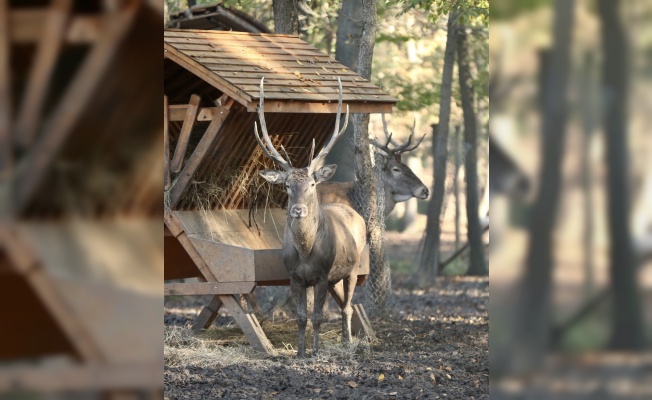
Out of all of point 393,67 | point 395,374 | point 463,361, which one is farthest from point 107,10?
point 393,67

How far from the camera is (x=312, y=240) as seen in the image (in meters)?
9.66

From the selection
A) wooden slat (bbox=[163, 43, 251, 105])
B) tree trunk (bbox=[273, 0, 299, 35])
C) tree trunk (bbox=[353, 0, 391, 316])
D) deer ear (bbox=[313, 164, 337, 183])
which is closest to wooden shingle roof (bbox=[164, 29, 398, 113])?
wooden slat (bbox=[163, 43, 251, 105])

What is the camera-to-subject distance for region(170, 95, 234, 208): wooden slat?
980 centimetres

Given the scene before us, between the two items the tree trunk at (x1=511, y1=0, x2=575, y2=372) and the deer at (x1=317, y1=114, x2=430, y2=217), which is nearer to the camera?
the tree trunk at (x1=511, y1=0, x2=575, y2=372)

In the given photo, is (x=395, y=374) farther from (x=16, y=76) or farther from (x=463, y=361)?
(x=16, y=76)

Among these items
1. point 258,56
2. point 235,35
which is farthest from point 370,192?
point 235,35

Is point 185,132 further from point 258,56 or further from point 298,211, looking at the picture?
point 298,211

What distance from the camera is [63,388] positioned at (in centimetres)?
221

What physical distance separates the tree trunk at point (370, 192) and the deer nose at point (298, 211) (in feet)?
8.87

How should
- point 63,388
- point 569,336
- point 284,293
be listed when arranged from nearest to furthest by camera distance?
point 63,388 → point 569,336 → point 284,293

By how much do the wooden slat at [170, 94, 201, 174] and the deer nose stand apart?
135cm

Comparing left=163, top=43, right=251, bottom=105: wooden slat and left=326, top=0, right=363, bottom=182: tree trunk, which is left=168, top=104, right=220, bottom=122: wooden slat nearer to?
left=163, top=43, right=251, bottom=105: wooden slat

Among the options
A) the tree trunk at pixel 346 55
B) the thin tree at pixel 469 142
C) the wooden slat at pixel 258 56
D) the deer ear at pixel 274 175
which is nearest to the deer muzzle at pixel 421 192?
the tree trunk at pixel 346 55

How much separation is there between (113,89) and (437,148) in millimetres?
14408
